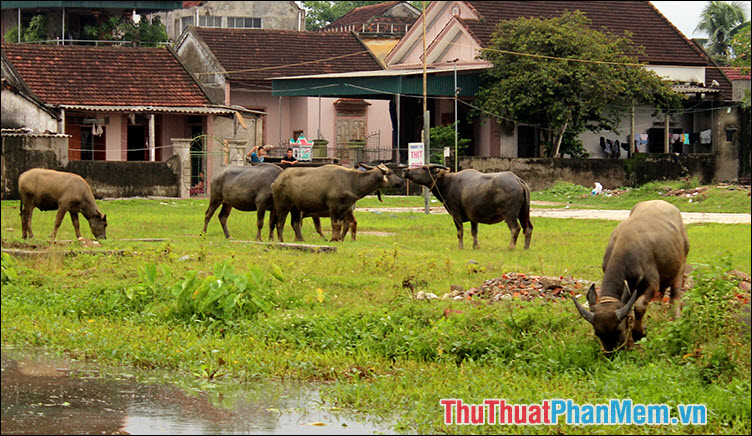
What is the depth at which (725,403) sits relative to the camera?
7.49m

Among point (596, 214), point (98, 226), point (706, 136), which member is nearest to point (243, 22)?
point (706, 136)

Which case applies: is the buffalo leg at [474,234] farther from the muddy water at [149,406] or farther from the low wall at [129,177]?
the low wall at [129,177]

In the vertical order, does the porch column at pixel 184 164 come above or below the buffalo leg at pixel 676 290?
above

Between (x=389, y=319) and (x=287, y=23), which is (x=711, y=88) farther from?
(x=389, y=319)

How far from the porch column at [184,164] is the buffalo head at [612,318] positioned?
2254 cm

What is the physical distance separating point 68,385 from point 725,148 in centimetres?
3491

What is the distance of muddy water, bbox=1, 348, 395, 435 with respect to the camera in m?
7.39

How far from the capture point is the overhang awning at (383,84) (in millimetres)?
35625

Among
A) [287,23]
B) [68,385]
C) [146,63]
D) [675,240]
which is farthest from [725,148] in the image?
[68,385]

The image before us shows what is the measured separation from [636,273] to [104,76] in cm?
3021

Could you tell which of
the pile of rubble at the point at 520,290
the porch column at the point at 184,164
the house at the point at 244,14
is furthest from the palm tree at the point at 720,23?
the pile of rubble at the point at 520,290

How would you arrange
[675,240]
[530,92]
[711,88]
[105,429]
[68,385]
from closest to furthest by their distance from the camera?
1. [105,429]
2. [68,385]
3. [675,240]
4. [530,92]
5. [711,88]

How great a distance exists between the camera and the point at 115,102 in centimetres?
3528

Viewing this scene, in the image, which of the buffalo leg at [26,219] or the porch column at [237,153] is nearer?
the buffalo leg at [26,219]
